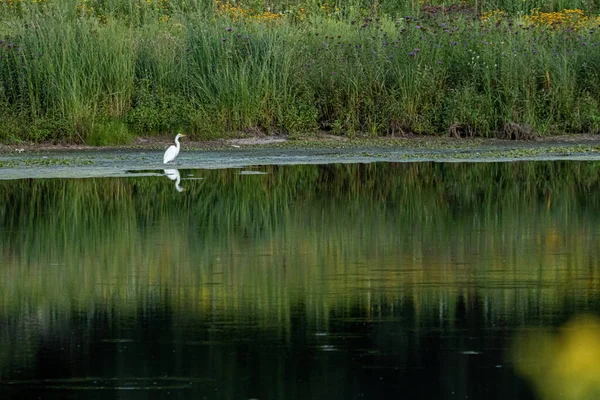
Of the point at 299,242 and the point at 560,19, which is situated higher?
the point at 560,19

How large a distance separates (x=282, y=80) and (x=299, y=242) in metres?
13.3

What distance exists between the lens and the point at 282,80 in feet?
87.8

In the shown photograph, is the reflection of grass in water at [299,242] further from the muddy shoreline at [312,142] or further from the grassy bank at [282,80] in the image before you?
the grassy bank at [282,80]

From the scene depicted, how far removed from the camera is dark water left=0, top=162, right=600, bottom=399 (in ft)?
26.7

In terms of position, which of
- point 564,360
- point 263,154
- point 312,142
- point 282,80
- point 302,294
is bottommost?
point 564,360

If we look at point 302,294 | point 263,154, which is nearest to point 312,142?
point 263,154

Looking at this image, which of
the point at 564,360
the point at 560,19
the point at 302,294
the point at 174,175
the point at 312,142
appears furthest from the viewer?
the point at 560,19

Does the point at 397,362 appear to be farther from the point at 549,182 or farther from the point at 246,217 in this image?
the point at 549,182

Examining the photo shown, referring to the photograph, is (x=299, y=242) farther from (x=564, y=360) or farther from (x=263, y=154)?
(x=263, y=154)

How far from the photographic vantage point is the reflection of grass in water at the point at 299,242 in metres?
10.7

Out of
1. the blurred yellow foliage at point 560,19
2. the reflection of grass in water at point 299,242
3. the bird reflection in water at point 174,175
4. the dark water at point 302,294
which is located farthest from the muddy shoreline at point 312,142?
the dark water at point 302,294

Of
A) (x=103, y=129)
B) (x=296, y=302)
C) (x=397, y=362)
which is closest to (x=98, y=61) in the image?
(x=103, y=129)

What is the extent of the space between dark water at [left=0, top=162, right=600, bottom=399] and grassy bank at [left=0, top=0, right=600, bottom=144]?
24.6ft

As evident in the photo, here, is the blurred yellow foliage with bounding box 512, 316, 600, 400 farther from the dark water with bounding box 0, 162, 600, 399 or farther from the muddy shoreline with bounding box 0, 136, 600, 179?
the muddy shoreline with bounding box 0, 136, 600, 179
